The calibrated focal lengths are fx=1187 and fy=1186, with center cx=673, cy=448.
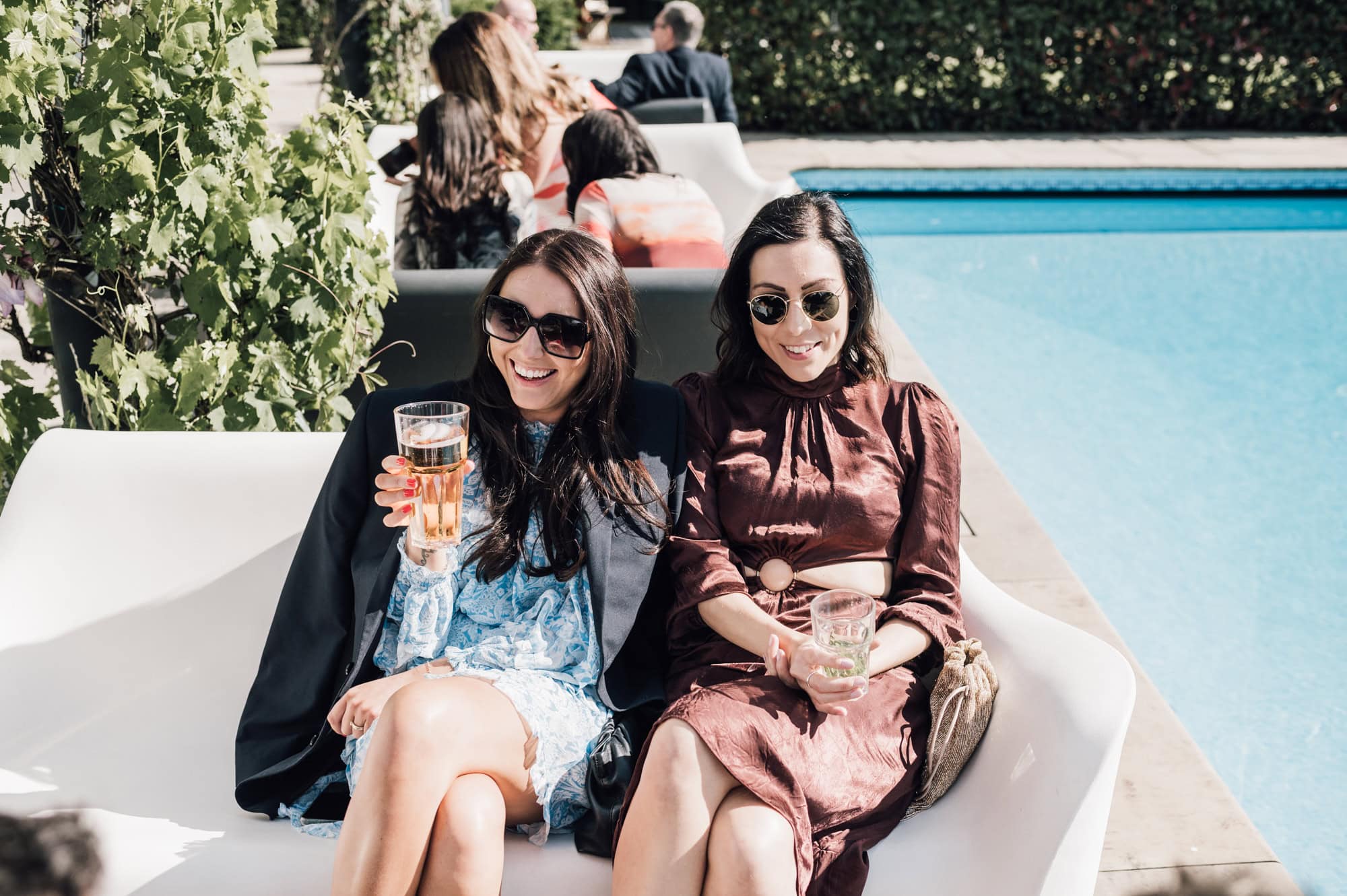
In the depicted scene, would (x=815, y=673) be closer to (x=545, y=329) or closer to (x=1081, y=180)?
(x=545, y=329)

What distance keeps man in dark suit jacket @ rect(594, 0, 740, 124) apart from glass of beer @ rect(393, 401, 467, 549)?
5.87m

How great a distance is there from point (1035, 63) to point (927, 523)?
10078mm

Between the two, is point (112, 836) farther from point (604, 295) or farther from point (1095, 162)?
point (1095, 162)

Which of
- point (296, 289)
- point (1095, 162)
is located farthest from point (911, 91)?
point (296, 289)

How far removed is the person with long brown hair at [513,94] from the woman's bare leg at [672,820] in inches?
127

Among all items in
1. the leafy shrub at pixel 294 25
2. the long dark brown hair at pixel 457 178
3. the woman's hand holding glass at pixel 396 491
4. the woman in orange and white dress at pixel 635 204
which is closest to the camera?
the woman's hand holding glass at pixel 396 491

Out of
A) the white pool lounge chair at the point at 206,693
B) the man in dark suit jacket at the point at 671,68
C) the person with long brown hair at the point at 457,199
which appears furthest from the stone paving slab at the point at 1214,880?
the man in dark suit jacket at the point at 671,68

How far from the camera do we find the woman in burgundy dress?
192 centimetres

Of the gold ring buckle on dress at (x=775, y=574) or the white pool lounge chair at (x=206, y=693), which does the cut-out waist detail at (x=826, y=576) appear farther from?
the white pool lounge chair at (x=206, y=693)

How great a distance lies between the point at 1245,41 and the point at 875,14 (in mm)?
3536

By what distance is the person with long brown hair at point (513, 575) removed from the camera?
2082mm

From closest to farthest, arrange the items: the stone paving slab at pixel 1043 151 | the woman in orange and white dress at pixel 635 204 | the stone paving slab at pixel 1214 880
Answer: the stone paving slab at pixel 1214 880 < the woman in orange and white dress at pixel 635 204 < the stone paving slab at pixel 1043 151

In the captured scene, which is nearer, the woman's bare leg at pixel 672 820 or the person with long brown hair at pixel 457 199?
the woman's bare leg at pixel 672 820

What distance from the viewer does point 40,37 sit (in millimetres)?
2551
